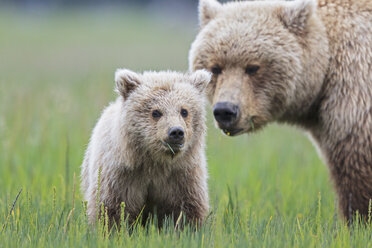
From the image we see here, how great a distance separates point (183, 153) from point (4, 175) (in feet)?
10.2

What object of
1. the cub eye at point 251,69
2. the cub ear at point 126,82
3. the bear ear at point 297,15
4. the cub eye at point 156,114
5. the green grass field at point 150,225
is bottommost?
the green grass field at point 150,225

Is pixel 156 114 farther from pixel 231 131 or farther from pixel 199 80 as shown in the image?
pixel 231 131

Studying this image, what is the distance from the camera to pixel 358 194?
17.7 ft

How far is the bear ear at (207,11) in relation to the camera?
6.16m

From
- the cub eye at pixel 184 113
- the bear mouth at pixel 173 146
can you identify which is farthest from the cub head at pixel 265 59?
the bear mouth at pixel 173 146

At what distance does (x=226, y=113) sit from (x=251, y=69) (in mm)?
557

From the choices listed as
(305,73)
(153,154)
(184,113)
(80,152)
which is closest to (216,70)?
(305,73)

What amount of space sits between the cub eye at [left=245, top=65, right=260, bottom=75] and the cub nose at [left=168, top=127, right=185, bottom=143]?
1423 mm

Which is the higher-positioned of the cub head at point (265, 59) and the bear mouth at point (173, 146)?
the cub head at point (265, 59)

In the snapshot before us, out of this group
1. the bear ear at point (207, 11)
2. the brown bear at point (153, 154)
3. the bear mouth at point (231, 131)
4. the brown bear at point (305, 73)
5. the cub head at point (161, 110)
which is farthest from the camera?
the bear ear at point (207, 11)

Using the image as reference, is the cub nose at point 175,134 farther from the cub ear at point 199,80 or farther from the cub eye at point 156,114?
the cub ear at point 199,80

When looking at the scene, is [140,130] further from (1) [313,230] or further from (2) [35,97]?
(2) [35,97]

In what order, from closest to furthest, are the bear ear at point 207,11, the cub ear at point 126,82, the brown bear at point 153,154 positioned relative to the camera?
the brown bear at point 153,154, the cub ear at point 126,82, the bear ear at point 207,11

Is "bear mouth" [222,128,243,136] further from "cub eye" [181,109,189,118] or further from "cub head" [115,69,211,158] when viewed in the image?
"cub eye" [181,109,189,118]
